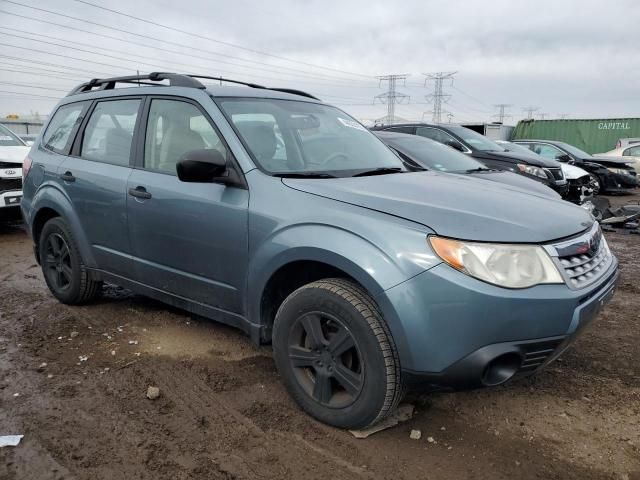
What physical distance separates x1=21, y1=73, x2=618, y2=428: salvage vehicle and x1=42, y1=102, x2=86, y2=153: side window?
16 centimetres

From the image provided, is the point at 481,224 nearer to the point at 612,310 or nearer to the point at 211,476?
the point at 211,476

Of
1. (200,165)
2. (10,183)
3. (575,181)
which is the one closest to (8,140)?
(10,183)

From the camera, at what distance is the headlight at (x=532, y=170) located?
29.5 ft

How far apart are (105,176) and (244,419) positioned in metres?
2.09

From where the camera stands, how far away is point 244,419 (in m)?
2.82

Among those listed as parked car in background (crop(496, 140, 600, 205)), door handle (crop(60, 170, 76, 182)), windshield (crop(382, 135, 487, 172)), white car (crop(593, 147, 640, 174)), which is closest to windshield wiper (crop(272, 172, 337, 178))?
door handle (crop(60, 170, 76, 182))

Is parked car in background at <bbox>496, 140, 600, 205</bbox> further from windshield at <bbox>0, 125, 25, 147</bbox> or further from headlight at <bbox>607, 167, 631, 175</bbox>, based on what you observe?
A: windshield at <bbox>0, 125, 25, 147</bbox>

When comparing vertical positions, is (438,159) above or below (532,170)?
above

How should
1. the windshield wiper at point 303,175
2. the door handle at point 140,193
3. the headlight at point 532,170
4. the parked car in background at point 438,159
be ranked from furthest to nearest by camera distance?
the headlight at point 532,170
the parked car in background at point 438,159
the door handle at point 140,193
the windshield wiper at point 303,175

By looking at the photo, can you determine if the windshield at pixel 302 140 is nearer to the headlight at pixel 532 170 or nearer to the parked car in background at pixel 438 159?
the parked car in background at pixel 438 159

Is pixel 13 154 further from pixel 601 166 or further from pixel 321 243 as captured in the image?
pixel 601 166

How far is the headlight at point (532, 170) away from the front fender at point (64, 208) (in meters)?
7.27

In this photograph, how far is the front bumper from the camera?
224 cm

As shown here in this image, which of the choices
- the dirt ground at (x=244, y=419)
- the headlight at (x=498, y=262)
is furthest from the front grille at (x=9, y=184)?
the headlight at (x=498, y=262)
